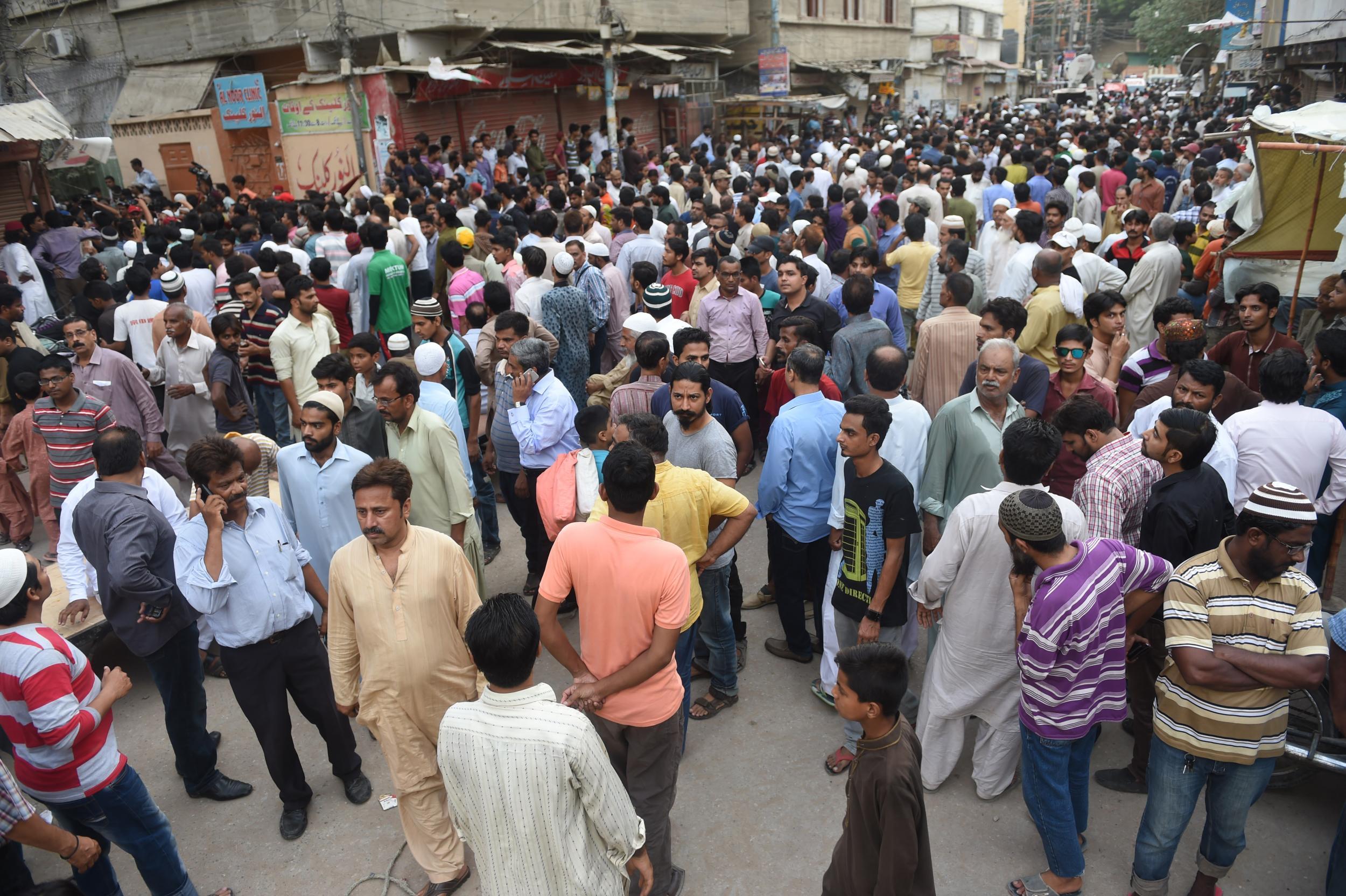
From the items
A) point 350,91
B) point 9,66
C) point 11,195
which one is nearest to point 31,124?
point 11,195

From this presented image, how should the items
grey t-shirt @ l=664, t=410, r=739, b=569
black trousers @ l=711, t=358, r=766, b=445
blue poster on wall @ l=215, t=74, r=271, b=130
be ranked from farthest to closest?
blue poster on wall @ l=215, t=74, r=271, b=130, black trousers @ l=711, t=358, r=766, b=445, grey t-shirt @ l=664, t=410, r=739, b=569

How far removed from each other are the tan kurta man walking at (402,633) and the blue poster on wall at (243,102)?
720 inches

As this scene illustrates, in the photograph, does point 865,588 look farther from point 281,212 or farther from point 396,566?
point 281,212

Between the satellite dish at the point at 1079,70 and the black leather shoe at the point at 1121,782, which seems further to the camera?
the satellite dish at the point at 1079,70

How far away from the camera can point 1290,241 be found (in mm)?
6234

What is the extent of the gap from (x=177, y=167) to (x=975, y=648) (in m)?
22.4

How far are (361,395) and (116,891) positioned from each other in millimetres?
2911

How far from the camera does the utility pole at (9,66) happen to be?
57.3 ft

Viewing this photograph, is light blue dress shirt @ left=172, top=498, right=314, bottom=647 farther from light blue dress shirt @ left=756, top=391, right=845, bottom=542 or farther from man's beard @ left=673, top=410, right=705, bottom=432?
light blue dress shirt @ left=756, top=391, right=845, bottom=542

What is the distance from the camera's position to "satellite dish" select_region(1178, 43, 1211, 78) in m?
37.8

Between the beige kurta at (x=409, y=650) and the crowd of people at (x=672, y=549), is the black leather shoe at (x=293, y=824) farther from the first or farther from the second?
the beige kurta at (x=409, y=650)

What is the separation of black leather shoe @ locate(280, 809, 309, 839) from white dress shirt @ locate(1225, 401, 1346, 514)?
448cm

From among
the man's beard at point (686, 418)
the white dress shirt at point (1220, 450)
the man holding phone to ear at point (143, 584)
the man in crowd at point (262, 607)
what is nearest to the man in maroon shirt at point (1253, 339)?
the white dress shirt at point (1220, 450)

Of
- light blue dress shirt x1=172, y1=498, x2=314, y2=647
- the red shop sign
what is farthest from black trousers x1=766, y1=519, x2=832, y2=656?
the red shop sign
